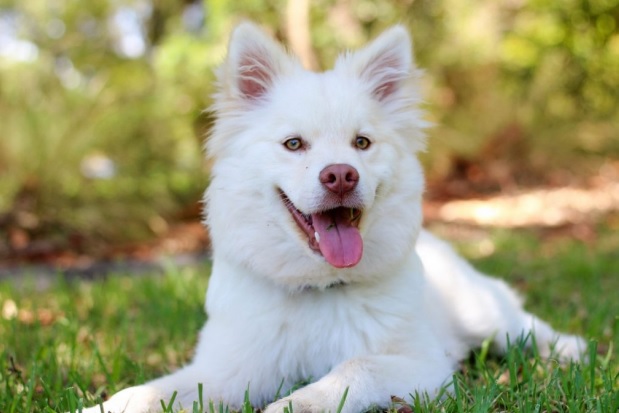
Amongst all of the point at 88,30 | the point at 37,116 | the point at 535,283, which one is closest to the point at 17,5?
the point at 88,30

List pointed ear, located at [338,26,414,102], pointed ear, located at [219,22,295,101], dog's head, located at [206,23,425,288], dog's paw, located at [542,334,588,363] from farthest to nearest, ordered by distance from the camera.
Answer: dog's paw, located at [542,334,588,363] < pointed ear, located at [338,26,414,102] < pointed ear, located at [219,22,295,101] < dog's head, located at [206,23,425,288]

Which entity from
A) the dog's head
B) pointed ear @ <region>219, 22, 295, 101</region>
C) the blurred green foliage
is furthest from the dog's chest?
the blurred green foliage

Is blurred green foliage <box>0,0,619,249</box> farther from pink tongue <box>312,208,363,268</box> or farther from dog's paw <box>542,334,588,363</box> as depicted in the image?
pink tongue <box>312,208,363,268</box>

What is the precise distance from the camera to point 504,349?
3.66 metres

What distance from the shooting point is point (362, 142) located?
3.08 meters

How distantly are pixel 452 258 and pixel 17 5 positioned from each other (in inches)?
732

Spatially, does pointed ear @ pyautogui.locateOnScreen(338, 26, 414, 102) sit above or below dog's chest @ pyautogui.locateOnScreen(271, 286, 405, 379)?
above

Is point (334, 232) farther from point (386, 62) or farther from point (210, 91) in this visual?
point (210, 91)

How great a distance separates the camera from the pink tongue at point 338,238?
110 inches

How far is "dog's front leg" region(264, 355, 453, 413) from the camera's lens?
98.5 inches

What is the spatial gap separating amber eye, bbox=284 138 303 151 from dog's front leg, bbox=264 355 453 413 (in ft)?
3.18

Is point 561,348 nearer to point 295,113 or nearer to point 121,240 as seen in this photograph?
point 295,113

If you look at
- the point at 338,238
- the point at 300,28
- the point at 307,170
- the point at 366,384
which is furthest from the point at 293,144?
the point at 300,28

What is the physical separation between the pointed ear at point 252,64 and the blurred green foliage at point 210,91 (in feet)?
10.8
